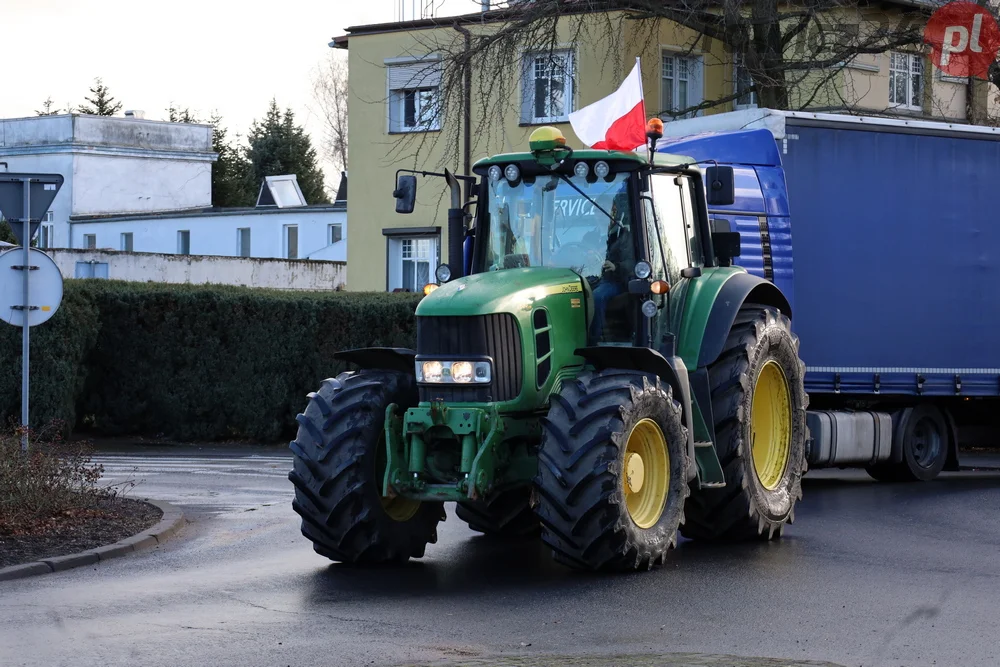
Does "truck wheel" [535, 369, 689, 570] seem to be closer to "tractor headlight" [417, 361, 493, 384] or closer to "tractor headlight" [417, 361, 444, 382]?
"tractor headlight" [417, 361, 493, 384]

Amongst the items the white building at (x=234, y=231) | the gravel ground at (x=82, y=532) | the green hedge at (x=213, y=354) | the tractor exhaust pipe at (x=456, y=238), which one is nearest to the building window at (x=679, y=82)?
→ the green hedge at (x=213, y=354)

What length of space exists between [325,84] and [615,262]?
2777 inches

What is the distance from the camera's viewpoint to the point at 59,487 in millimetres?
13242

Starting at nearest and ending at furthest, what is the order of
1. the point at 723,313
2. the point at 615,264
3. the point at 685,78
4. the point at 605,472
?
the point at 605,472 < the point at 615,264 < the point at 723,313 < the point at 685,78

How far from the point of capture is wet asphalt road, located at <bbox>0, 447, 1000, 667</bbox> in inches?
318

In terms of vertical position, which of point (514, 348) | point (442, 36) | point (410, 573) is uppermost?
point (442, 36)

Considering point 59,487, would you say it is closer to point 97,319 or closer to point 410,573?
point 410,573

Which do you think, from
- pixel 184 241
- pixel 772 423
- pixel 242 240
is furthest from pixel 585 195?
pixel 184 241

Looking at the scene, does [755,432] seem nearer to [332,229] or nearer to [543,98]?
[543,98]

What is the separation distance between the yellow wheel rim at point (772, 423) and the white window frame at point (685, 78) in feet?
77.4

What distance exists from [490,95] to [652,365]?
21537mm

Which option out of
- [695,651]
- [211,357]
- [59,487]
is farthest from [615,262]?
[211,357]

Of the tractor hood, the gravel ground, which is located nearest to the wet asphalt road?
the gravel ground

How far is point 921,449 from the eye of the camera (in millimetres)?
18219
